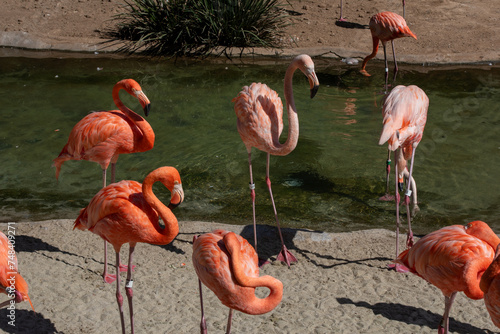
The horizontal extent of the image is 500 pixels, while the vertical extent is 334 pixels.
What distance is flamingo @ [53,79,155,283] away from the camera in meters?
4.43

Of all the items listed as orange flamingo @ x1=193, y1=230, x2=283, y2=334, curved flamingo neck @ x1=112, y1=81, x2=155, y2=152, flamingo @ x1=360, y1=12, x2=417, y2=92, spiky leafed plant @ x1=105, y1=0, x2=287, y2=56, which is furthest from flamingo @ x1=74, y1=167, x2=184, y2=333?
spiky leafed plant @ x1=105, y1=0, x2=287, y2=56

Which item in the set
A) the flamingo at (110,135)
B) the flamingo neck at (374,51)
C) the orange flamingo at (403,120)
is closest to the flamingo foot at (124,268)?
the flamingo at (110,135)

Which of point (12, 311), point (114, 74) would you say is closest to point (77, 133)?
point (12, 311)

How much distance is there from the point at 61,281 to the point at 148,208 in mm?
1219

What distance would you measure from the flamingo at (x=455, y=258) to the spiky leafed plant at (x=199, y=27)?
6.91 m

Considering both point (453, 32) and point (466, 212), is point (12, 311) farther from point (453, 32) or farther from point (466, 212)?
point (453, 32)

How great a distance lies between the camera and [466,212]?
5371 mm

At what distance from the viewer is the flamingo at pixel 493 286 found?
9.62 feet

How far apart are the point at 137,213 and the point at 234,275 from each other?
769 millimetres

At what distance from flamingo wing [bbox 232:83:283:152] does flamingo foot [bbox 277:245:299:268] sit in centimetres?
84

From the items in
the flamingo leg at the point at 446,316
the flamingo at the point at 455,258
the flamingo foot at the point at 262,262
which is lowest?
the flamingo foot at the point at 262,262

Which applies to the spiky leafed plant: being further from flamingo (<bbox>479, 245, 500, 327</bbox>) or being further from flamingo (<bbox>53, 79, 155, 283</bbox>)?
flamingo (<bbox>479, 245, 500, 327</bbox>)

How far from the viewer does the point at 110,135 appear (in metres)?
4.44

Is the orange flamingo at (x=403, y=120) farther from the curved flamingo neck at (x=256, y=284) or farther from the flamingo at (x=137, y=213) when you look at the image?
the flamingo at (x=137, y=213)
